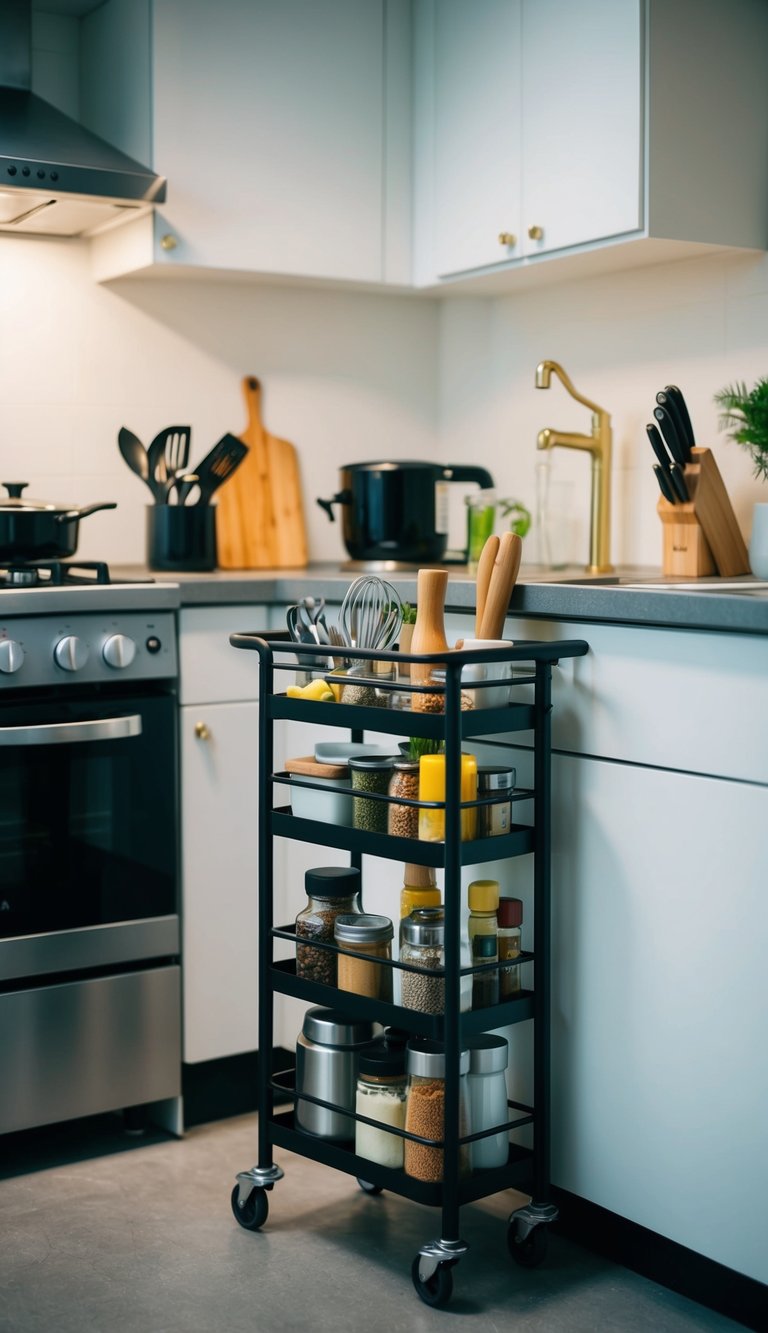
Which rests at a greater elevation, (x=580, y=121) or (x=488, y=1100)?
(x=580, y=121)

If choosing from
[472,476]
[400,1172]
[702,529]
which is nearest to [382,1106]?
[400,1172]

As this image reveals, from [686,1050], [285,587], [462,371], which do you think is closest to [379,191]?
[462,371]

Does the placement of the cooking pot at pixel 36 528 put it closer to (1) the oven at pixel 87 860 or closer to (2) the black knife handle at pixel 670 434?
(1) the oven at pixel 87 860

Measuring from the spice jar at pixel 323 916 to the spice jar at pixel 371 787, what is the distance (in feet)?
0.39

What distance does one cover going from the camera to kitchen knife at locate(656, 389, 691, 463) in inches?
90.6

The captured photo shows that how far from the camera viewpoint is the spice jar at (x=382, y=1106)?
199 cm

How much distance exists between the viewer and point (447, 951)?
1.84m

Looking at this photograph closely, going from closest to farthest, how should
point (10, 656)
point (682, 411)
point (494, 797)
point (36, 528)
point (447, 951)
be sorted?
point (447, 951)
point (494, 797)
point (10, 656)
point (682, 411)
point (36, 528)

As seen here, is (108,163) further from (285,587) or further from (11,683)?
(11,683)

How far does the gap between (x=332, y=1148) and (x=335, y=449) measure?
166cm

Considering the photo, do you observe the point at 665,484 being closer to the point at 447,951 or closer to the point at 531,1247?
the point at 447,951

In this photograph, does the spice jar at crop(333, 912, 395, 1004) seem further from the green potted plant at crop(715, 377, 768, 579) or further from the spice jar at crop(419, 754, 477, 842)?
the green potted plant at crop(715, 377, 768, 579)

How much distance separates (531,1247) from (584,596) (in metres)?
0.91

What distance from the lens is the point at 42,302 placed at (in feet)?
9.42
